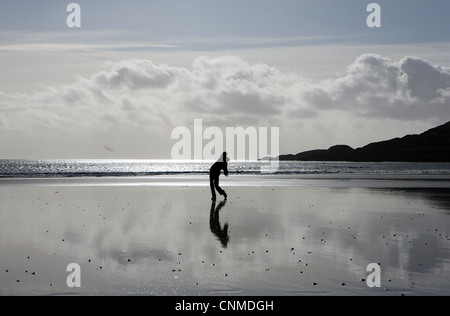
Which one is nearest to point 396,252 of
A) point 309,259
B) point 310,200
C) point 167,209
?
point 309,259

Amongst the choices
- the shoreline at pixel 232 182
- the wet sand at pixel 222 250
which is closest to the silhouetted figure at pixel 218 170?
the wet sand at pixel 222 250

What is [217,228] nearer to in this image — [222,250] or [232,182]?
[222,250]

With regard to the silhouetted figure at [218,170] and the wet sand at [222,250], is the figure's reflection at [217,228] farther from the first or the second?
the silhouetted figure at [218,170]

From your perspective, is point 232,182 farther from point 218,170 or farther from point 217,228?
point 217,228

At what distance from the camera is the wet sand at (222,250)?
1056 cm

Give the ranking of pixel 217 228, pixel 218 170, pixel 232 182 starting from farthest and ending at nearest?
pixel 232 182
pixel 218 170
pixel 217 228

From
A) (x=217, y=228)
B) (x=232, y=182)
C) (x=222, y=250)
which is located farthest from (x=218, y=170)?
(x=232, y=182)

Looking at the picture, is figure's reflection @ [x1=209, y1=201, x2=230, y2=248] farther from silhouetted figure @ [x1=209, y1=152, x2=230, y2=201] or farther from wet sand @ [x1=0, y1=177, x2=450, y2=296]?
silhouetted figure @ [x1=209, y1=152, x2=230, y2=201]

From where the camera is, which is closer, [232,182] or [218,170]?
[218,170]

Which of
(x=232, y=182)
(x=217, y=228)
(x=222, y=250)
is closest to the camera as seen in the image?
(x=222, y=250)

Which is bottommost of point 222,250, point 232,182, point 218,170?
point 222,250

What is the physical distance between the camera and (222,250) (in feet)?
47.2

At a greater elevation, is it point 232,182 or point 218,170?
point 218,170
